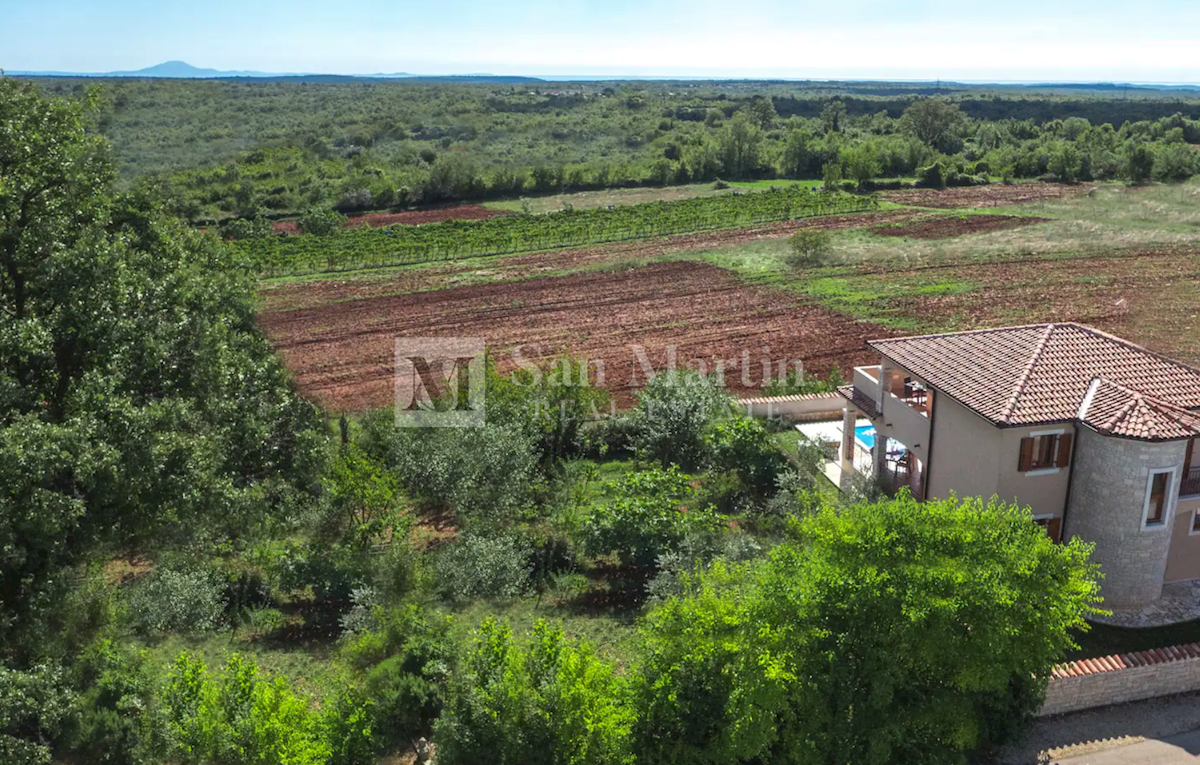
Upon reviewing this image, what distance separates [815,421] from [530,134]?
88131 millimetres

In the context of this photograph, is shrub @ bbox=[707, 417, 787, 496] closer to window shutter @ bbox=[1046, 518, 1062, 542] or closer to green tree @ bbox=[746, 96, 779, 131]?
window shutter @ bbox=[1046, 518, 1062, 542]

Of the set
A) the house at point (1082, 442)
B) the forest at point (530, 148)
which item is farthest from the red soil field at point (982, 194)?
the house at point (1082, 442)

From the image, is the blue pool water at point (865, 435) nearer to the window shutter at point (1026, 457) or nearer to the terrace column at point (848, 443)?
the terrace column at point (848, 443)

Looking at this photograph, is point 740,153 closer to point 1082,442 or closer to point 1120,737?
point 1082,442

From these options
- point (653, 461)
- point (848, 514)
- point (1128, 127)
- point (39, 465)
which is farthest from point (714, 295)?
point (1128, 127)

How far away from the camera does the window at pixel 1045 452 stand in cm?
1470

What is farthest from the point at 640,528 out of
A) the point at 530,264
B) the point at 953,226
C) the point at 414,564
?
the point at 953,226

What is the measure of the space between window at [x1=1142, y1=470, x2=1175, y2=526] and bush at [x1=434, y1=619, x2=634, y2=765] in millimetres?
9199

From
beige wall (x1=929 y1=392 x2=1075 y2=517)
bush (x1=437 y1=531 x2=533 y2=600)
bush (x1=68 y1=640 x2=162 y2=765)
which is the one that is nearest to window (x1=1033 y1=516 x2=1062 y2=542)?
beige wall (x1=929 y1=392 x2=1075 y2=517)

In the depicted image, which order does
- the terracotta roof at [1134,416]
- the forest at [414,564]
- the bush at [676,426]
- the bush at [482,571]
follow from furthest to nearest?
1. the bush at [676,426]
2. the bush at [482,571]
3. the terracotta roof at [1134,416]
4. the forest at [414,564]

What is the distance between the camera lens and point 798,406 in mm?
22922

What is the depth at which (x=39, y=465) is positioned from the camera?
34.7 feet

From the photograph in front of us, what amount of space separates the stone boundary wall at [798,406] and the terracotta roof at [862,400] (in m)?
3.23

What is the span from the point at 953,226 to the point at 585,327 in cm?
2865
